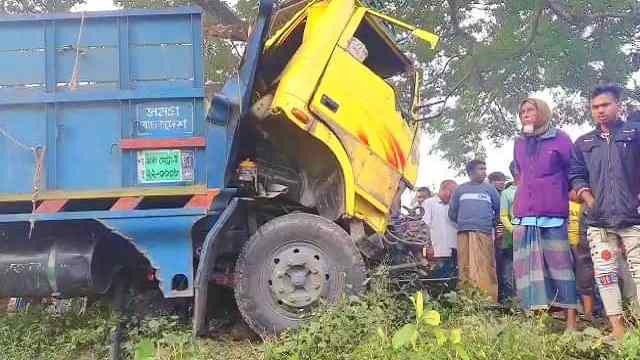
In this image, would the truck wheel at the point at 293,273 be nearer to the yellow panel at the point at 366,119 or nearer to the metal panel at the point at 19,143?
the yellow panel at the point at 366,119

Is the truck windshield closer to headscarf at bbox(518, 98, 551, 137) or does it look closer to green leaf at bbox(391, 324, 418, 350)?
headscarf at bbox(518, 98, 551, 137)

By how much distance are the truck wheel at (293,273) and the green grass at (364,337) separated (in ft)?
0.69

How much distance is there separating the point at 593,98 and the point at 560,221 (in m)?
0.90

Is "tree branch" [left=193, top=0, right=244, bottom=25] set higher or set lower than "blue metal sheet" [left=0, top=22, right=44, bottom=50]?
higher

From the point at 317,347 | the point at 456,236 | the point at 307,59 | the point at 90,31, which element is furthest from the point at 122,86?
the point at 456,236

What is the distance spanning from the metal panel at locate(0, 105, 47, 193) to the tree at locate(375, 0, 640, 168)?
207 inches

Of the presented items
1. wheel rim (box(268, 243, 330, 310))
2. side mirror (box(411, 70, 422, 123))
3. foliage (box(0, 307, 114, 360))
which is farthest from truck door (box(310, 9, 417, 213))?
foliage (box(0, 307, 114, 360))

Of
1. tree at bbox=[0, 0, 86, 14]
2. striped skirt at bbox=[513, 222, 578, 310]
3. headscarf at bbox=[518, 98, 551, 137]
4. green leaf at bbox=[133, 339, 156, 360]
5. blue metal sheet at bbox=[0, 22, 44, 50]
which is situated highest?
tree at bbox=[0, 0, 86, 14]

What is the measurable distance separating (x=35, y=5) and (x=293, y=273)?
27.9 ft

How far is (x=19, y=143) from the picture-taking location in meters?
4.80

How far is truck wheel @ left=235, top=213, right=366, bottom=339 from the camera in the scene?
4.82 metres

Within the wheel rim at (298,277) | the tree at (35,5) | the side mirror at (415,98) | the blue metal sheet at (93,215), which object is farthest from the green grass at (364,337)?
the tree at (35,5)

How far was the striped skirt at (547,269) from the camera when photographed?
4.87 meters

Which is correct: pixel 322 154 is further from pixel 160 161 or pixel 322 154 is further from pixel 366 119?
pixel 160 161
